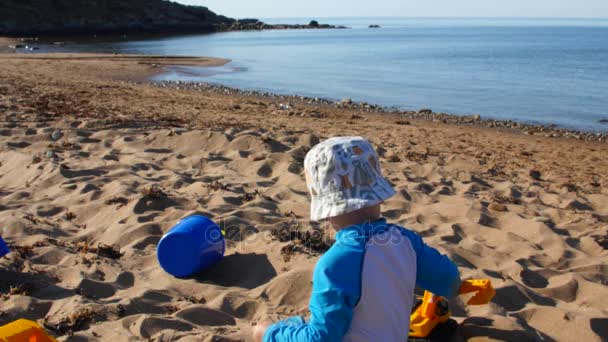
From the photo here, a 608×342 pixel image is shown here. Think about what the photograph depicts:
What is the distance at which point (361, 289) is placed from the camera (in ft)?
6.88

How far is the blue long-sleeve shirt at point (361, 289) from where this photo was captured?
2090 millimetres

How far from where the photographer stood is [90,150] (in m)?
7.03

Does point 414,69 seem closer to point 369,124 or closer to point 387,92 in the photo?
point 387,92

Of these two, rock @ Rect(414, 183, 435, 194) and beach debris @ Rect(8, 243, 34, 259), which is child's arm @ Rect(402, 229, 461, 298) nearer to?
beach debris @ Rect(8, 243, 34, 259)

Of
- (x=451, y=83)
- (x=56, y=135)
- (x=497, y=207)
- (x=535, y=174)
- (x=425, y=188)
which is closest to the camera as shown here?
(x=497, y=207)

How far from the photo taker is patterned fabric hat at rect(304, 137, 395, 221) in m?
2.17

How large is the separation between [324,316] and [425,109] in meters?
13.7

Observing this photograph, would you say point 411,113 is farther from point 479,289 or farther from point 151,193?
point 479,289

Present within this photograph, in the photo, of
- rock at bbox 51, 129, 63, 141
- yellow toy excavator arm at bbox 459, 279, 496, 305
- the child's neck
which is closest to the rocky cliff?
rock at bbox 51, 129, 63, 141

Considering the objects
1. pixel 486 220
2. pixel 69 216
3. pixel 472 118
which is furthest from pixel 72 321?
pixel 472 118

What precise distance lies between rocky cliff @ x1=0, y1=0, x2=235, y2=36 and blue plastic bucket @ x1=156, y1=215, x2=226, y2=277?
55.1m

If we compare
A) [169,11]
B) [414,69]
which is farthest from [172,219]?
[169,11]

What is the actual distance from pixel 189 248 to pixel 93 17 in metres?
66.1

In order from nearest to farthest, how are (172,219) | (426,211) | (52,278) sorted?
(52,278) < (172,219) < (426,211)
